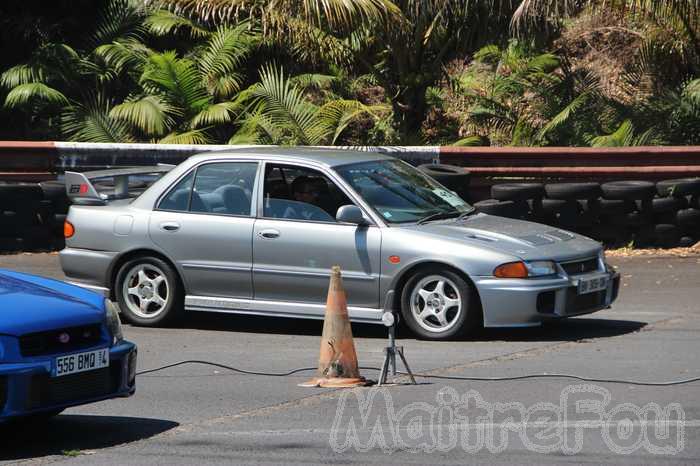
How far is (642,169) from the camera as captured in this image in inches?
579

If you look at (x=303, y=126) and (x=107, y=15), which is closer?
(x=303, y=126)

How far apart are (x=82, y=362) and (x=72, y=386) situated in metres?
0.14

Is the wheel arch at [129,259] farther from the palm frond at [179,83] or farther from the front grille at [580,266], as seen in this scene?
the palm frond at [179,83]

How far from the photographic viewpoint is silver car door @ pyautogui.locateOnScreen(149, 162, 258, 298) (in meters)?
10.3

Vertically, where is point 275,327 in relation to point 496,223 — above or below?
below

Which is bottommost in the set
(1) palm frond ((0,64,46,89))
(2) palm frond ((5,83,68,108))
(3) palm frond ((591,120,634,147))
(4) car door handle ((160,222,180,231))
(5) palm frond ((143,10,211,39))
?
(4) car door handle ((160,222,180,231))

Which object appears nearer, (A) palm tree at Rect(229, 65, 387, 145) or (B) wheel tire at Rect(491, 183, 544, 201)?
(B) wheel tire at Rect(491, 183, 544, 201)

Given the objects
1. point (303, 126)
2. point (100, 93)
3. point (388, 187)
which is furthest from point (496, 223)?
point (100, 93)

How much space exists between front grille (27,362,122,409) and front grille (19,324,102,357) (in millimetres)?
137

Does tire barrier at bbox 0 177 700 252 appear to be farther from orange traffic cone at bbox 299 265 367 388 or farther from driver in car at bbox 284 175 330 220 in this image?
orange traffic cone at bbox 299 265 367 388

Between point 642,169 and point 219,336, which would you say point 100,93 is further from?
point 219,336

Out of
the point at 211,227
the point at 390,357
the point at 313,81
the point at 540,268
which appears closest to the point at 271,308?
the point at 211,227

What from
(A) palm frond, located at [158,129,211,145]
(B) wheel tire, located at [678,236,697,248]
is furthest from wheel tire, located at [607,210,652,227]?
(A) palm frond, located at [158,129,211,145]

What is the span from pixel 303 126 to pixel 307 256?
8610 mm
